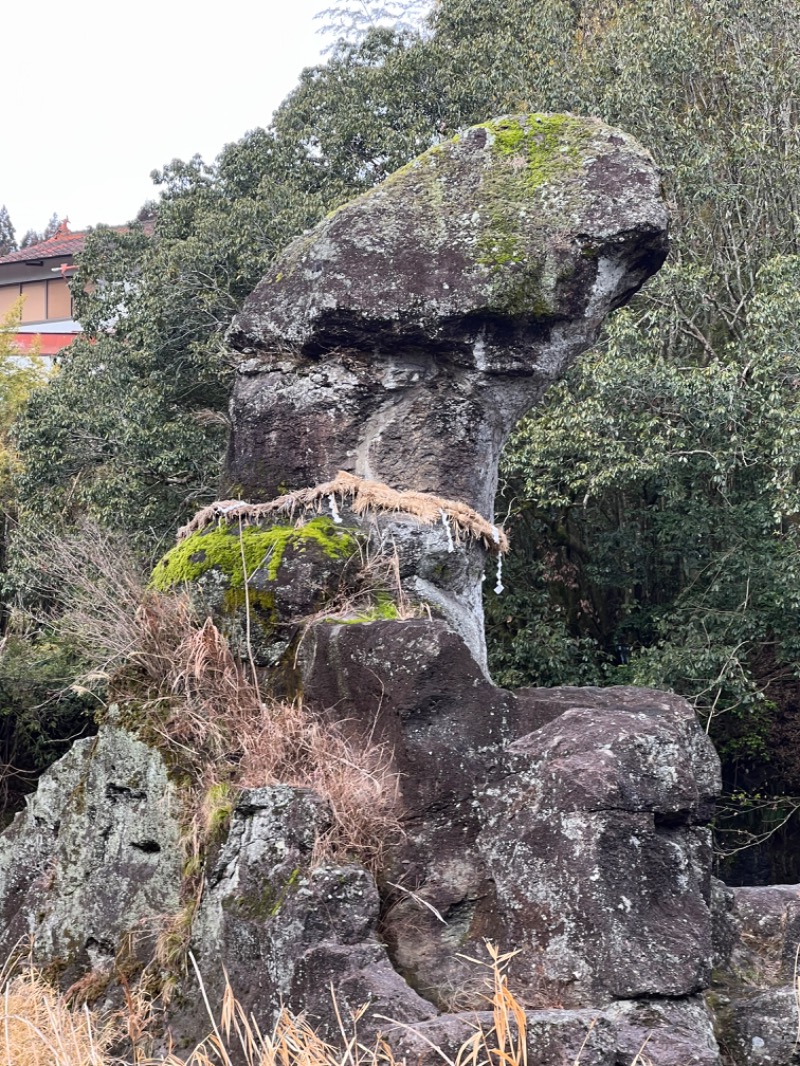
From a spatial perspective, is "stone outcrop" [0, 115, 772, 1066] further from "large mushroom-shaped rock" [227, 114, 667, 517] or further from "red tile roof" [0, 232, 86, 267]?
"red tile roof" [0, 232, 86, 267]

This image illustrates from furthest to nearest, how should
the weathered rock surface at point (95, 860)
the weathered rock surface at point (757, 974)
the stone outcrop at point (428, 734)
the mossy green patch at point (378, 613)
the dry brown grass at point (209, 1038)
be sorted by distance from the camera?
the mossy green patch at point (378, 613) < the weathered rock surface at point (95, 860) < the weathered rock surface at point (757, 974) < the stone outcrop at point (428, 734) < the dry brown grass at point (209, 1038)

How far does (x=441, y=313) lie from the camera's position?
21.8 feet

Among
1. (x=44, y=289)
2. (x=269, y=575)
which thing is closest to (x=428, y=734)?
(x=269, y=575)

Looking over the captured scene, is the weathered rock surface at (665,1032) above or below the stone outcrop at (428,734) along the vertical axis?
below

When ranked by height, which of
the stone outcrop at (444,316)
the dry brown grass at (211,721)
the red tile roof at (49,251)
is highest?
the red tile roof at (49,251)

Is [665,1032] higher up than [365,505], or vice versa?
[365,505]

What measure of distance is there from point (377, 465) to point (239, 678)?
1.40 metres

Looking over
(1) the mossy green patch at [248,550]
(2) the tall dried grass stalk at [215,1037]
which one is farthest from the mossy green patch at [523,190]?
(2) the tall dried grass stalk at [215,1037]

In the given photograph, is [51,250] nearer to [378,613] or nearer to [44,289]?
[44,289]

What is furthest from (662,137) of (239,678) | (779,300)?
(239,678)

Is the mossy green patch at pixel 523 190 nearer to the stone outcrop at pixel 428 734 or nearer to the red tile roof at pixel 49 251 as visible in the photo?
the stone outcrop at pixel 428 734

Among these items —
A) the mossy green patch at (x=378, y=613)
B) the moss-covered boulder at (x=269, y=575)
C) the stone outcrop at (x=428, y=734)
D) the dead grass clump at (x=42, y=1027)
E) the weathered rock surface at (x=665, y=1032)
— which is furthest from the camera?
the moss-covered boulder at (x=269, y=575)

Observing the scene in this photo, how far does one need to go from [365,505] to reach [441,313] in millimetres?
1042

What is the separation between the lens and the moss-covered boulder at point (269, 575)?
20.0 ft
